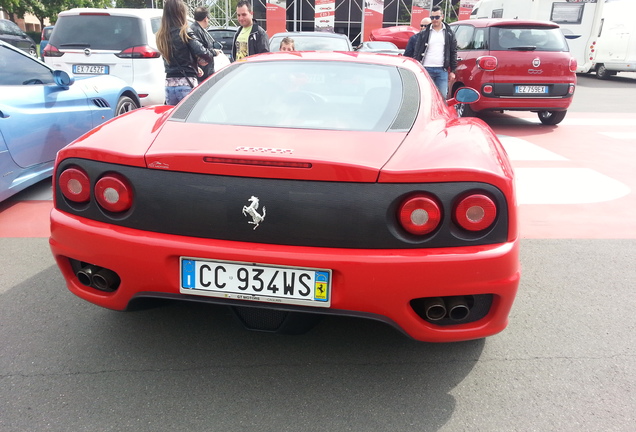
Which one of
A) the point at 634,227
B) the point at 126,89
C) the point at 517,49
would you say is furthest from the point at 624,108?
the point at 126,89

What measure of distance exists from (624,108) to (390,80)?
10404 millimetres

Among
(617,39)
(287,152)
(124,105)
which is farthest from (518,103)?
(617,39)

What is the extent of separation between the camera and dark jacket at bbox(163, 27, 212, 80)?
496 cm

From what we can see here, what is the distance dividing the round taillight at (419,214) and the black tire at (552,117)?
7.83 m

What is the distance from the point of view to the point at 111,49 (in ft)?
23.8

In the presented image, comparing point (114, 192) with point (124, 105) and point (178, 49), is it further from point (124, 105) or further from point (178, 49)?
point (124, 105)

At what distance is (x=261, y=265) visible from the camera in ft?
6.53

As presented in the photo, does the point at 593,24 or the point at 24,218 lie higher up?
the point at 593,24

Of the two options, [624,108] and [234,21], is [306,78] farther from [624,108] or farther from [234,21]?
[234,21]

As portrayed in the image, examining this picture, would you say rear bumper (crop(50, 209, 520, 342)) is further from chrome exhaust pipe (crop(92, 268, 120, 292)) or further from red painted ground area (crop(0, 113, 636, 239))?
red painted ground area (crop(0, 113, 636, 239))

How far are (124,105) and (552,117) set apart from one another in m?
6.63

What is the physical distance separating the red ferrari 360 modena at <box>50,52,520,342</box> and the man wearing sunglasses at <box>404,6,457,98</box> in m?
5.77

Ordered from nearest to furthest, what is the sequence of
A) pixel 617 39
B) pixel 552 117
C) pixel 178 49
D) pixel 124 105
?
pixel 178 49
pixel 124 105
pixel 552 117
pixel 617 39

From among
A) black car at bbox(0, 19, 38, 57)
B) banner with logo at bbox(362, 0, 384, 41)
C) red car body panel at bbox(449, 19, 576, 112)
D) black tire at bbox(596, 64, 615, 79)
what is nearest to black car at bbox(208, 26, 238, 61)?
red car body panel at bbox(449, 19, 576, 112)
